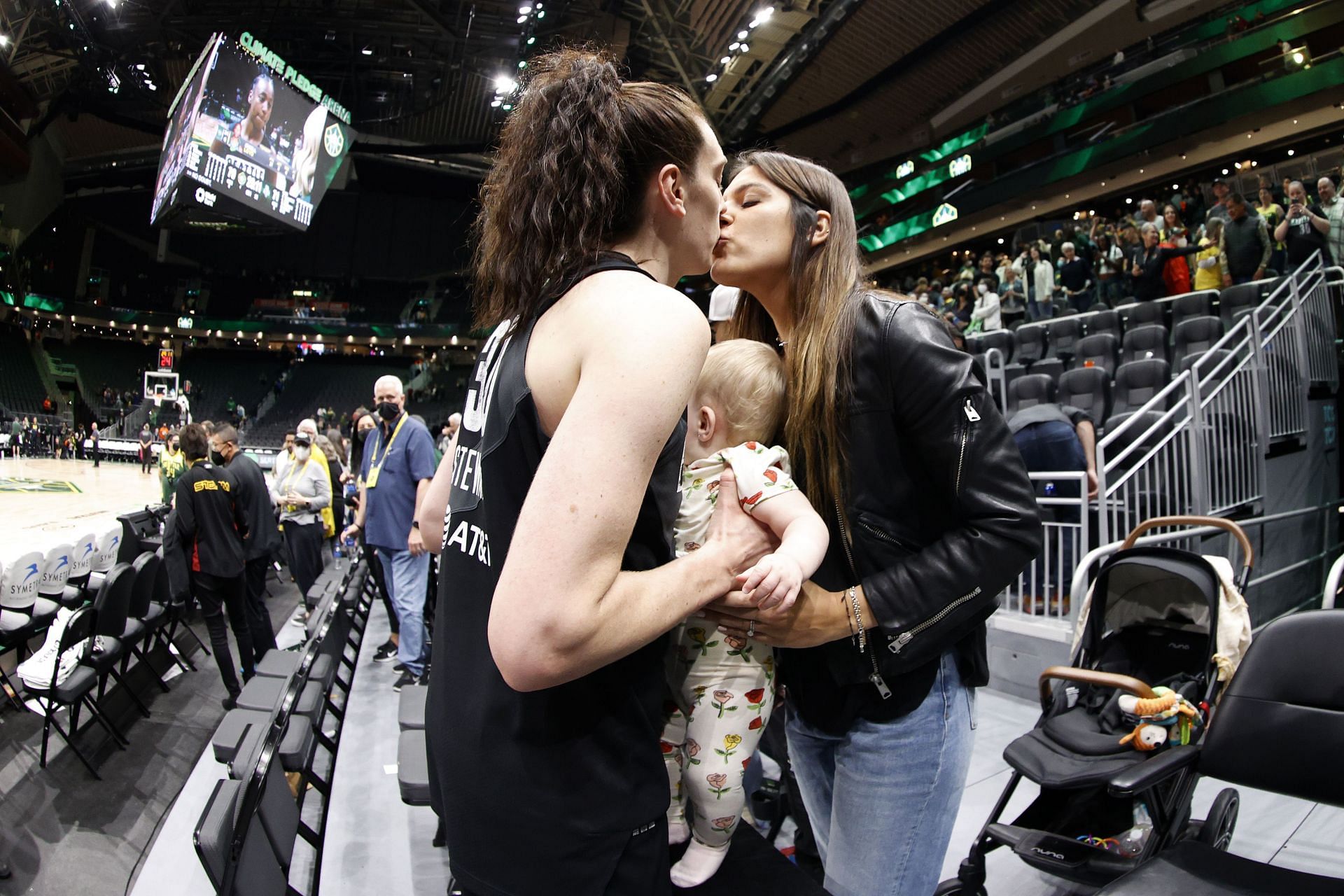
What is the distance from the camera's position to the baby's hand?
91 cm

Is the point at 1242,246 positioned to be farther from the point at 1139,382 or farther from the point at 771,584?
the point at 771,584

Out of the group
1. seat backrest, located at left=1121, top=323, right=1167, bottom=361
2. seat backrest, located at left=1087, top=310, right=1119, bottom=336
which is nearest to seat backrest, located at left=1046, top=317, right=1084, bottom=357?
seat backrest, located at left=1087, top=310, right=1119, bottom=336

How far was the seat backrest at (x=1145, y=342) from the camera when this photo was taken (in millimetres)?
6953

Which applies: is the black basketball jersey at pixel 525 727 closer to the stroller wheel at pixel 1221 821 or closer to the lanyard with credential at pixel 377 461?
the stroller wheel at pixel 1221 821

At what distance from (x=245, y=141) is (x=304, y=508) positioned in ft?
21.4

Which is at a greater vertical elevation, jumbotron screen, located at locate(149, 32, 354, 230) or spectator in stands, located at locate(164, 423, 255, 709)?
jumbotron screen, located at locate(149, 32, 354, 230)

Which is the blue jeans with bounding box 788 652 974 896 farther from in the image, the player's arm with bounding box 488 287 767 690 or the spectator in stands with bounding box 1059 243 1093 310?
the spectator in stands with bounding box 1059 243 1093 310

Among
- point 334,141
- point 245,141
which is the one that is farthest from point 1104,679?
point 334,141

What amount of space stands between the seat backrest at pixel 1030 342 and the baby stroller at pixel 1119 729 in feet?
20.8

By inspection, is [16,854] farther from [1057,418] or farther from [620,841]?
[1057,418]

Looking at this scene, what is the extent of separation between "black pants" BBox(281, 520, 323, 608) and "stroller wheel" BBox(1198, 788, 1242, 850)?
248 inches

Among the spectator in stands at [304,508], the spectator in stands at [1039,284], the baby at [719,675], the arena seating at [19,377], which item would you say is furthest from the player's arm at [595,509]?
the arena seating at [19,377]

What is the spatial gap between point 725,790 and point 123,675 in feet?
16.8

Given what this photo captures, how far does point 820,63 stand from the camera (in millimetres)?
18531
